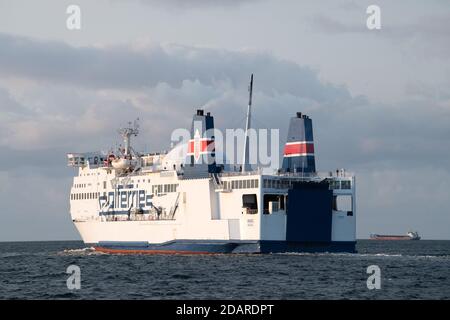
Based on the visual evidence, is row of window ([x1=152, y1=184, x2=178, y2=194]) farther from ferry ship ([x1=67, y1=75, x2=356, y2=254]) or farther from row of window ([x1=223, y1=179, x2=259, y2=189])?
row of window ([x1=223, y1=179, x2=259, y2=189])

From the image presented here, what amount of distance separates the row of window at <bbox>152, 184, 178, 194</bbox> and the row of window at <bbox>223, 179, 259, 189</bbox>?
6733 mm

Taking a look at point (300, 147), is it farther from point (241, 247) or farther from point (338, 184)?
point (241, 247)

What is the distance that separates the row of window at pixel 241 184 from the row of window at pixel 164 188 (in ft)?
22.1

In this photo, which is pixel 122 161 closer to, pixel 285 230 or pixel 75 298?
pixel 285 230

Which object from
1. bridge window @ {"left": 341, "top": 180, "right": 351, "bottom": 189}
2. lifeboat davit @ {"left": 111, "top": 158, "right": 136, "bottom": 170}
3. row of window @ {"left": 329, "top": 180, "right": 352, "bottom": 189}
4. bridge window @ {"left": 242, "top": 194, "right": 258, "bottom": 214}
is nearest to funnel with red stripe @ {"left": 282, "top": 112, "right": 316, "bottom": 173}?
row of window @ {"left": 329, "top": 180, "right": 352, "bottom": 189}

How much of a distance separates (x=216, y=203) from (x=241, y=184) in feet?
10.8

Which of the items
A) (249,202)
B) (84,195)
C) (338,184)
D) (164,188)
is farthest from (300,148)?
(84,195)

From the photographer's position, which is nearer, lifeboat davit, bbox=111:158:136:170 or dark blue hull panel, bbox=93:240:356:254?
dark blue hull panel, bbox=93:240:356:254

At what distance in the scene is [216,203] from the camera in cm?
7288

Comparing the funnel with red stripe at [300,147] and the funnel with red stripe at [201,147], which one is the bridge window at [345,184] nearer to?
the funnel with red stripe at [300,147]

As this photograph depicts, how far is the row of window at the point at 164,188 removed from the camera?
3049 inches

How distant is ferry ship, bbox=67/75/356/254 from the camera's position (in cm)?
6994

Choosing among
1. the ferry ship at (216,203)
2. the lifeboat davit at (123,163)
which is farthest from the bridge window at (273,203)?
the lifeboat davit at (123,163)

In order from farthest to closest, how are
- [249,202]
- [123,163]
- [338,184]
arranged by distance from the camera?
1. [123,163]
2. [338,184]
3. [249,202]
